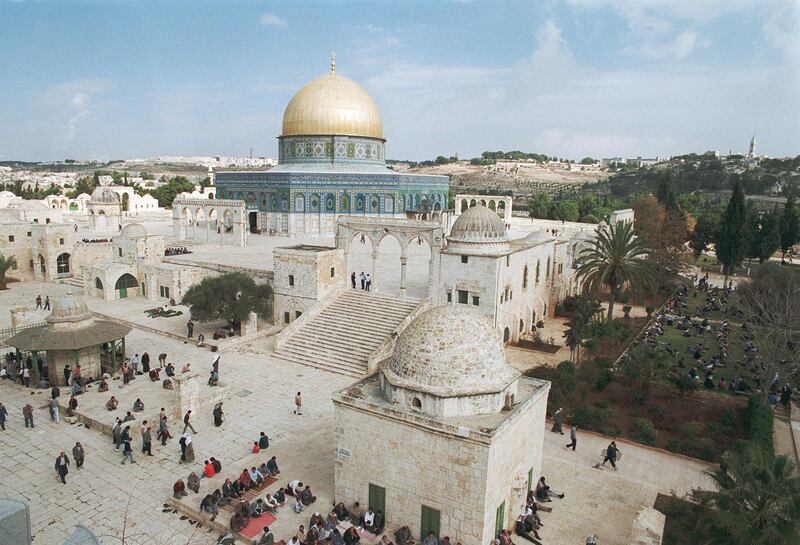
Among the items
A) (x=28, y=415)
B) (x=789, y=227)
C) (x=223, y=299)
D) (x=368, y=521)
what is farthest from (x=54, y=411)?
(x=789, y=227)

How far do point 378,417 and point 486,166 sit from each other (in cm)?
13943

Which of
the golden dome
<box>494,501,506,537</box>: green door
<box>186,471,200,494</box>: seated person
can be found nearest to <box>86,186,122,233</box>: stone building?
the golden dome

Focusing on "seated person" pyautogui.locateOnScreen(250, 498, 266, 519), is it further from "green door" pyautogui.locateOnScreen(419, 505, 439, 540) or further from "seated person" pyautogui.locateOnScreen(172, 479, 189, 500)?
"green door" pyautogui.locateOnScreen(419, 505, 439, 540)

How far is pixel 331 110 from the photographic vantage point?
43.5 metres

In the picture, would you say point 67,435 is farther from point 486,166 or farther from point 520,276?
point 486,166

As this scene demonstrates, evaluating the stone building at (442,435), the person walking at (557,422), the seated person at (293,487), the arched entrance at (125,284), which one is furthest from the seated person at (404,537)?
the arched entrance at (125,284)

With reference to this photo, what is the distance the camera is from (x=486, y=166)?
472 feet

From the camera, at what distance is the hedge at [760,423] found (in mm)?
12555

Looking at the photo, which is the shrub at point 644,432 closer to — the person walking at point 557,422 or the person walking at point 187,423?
the person walking at point 557,422

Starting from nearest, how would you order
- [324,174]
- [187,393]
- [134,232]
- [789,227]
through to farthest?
[187,393] → [134,232] → [789,227] → [324,174]

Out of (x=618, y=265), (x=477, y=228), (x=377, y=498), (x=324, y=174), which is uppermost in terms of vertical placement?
(x=324, y=174)

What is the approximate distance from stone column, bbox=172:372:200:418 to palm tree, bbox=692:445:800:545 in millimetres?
11738

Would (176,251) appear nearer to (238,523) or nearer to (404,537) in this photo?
(238,523)

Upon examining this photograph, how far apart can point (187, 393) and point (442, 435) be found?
8065 mm
